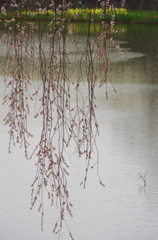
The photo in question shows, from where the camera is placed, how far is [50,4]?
62.8 inches

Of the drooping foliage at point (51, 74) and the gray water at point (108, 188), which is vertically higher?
the drooping foliage at point (51, 74)

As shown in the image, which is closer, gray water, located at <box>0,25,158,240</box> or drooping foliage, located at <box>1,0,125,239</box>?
drooping foliage, located at <box>1,0,125,239</box>

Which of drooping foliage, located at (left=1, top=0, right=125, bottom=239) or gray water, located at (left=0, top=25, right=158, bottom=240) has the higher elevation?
drooping foliage, located at (left=1, top=0, right=125, bottom=239)

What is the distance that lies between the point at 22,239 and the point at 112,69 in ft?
15.8

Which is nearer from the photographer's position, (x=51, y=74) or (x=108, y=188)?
(x=51, y=74)

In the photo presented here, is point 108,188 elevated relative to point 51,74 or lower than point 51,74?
lower

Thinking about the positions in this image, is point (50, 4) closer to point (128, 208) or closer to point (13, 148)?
point (128, 208)

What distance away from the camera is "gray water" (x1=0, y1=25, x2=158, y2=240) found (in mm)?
2256

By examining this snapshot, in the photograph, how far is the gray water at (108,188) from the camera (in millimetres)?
2256

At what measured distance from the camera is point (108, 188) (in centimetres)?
273

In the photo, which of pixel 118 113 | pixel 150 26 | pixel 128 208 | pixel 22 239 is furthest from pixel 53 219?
pixel 150 26

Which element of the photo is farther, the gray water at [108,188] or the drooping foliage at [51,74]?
the gray water at [108,188]

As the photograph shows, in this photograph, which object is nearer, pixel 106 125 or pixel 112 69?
pixel 106 125

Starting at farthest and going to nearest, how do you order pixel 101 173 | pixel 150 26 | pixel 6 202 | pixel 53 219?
pixel 150 26, pixel 101 173, pixel 6 202, pixel 53 219
